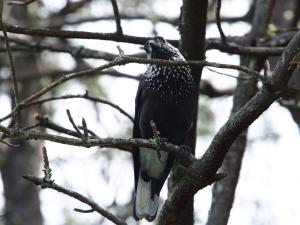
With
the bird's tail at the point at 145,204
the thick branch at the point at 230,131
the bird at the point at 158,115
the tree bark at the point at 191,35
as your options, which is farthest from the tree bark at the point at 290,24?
the bird's tail at the point at 145,204

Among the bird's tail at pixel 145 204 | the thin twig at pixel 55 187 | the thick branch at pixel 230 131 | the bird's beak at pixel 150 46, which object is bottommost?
the thin twig at pixel 55 187

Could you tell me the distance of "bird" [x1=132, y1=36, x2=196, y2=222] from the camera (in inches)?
205

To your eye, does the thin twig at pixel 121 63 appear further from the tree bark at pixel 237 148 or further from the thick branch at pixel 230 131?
the tree bark at pixel 237 148

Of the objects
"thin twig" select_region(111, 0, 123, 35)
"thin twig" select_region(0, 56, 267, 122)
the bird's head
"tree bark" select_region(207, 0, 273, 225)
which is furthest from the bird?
"thin twig" select_region(0, 56, 267, 122)

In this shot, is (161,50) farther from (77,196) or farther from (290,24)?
(77,196)

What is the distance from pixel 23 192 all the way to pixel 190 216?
16.0 feet

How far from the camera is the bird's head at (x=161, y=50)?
5383mm

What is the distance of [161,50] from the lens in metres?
5.58

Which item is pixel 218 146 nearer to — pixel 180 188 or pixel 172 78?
pixel 180 188

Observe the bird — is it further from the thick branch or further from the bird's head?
the thick branch

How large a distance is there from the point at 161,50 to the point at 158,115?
0.59 m

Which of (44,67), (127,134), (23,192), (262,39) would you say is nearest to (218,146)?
(262,39)

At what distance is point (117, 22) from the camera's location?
A: 446 centimetres

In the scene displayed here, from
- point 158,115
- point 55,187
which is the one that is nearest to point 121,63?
point 55,187
